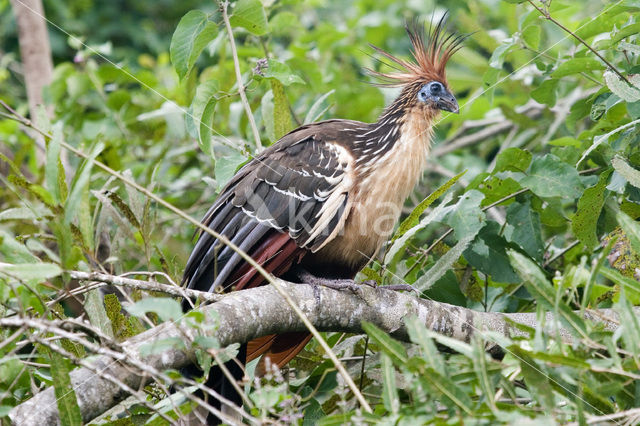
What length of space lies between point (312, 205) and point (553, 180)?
1.07 metres

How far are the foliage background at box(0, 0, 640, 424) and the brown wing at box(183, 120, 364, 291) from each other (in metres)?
0.14

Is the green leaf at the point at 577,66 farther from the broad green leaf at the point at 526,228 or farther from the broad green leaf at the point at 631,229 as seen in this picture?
the broad green leaf at the point at 631,229

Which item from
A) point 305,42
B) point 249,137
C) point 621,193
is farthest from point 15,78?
point 621,193

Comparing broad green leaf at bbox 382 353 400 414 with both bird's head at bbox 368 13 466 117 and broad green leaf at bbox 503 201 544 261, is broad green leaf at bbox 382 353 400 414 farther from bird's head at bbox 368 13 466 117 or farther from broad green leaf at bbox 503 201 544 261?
bird's head at bbox 368 13 466 117

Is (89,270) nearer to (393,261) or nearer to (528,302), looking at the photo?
(393,261)

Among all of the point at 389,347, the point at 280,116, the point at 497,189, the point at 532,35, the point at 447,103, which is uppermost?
the point at 532,35

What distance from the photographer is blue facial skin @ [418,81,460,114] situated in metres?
3.90

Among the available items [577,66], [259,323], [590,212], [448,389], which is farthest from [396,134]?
[448,389]

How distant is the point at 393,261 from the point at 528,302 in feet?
2.27

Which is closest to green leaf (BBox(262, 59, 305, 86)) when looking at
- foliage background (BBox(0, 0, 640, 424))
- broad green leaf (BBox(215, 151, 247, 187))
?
foliage background (BBox(0, 0, 640, 424))

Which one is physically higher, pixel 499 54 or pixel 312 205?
pixel 499 54

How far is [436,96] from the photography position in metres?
3.91

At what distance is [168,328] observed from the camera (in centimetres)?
219

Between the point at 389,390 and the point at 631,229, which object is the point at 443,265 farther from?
the point at 389,390
